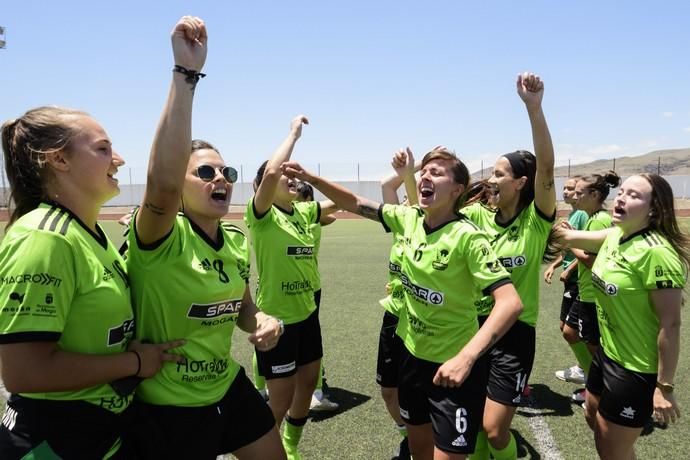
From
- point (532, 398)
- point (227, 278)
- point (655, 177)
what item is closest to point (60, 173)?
point (227, 278)

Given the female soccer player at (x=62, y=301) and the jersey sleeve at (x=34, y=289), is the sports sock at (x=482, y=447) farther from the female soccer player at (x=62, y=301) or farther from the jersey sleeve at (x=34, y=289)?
the jersey sleeve at (x=34, y=289)

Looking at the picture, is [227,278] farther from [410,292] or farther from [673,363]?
[673,363]

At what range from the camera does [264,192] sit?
388cm

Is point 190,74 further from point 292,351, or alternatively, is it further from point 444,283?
point 292,351

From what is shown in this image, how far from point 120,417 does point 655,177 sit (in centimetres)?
353

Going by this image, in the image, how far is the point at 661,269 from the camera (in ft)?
9.99

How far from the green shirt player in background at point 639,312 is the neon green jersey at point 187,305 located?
2401 mm

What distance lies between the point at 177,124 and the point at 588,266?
15.4 ft

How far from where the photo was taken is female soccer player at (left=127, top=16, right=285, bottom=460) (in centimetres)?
192

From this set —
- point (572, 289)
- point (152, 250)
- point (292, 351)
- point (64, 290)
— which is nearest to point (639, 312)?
point (292, 351)

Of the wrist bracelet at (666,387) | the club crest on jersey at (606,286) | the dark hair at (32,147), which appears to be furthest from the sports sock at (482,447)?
the dark hair at (32,147)

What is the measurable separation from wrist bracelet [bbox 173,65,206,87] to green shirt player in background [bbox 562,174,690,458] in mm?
2806

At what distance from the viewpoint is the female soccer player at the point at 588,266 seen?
5180mm

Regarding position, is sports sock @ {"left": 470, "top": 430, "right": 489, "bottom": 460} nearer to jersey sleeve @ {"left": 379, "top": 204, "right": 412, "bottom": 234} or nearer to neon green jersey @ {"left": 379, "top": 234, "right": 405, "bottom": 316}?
neon green jersey @ {"left": 379, "top": 234, "right": 405, "bottom": 316}
